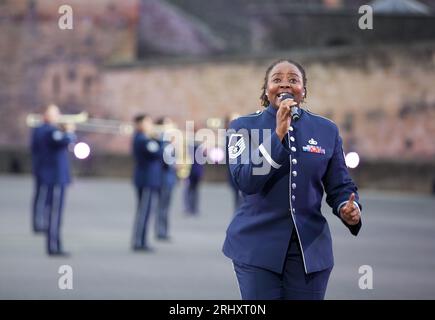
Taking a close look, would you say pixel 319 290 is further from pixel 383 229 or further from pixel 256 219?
pixel 383 229

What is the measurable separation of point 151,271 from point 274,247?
6234 mm

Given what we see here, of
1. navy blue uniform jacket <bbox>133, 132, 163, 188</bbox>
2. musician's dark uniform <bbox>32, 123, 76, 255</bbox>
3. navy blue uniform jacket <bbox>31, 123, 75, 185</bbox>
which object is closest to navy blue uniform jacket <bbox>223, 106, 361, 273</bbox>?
musician's dark uniform <bbox>32, 123, 76, 255</bbox>

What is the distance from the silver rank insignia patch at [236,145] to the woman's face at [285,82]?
22 centimetres

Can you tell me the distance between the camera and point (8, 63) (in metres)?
41.6

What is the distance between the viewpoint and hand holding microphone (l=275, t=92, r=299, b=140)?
428 centimetres

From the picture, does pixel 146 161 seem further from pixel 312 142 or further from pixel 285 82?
pixel 285 82

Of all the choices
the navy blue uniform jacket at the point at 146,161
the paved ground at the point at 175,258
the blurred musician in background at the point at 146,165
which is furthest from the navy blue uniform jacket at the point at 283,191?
the navy blue uniform jacket at the point at 146,161

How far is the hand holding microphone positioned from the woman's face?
8cm

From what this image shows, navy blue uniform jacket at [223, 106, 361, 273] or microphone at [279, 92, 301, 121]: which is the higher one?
microphone at [279, 92, 301, 121]

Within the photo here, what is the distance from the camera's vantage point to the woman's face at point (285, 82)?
4559 millimetres

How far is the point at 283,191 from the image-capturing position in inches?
182

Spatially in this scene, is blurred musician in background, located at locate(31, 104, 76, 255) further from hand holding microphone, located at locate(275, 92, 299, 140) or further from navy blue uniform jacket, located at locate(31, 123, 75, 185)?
hand holding microphone, located at locate(275, 92, 299, 140)

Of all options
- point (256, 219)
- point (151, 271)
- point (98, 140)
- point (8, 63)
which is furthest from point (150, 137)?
point (8, 63)

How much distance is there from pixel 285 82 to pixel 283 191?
486mm
